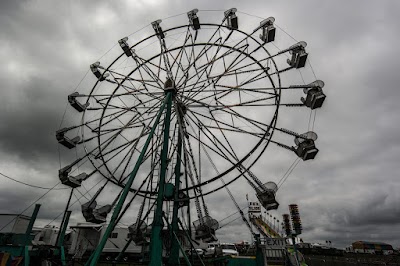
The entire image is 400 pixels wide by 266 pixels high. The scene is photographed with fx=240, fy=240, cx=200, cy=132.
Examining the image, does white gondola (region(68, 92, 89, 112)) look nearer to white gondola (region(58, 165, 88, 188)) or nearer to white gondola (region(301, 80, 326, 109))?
white gondola (region(58, 165, 88, 188))

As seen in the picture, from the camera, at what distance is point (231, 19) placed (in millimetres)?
14383

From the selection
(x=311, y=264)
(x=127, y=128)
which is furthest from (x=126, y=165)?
(x=311, y=264)

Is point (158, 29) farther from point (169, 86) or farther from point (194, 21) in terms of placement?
point (169, 86)

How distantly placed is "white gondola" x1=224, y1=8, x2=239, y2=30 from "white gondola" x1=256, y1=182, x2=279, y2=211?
930 cm

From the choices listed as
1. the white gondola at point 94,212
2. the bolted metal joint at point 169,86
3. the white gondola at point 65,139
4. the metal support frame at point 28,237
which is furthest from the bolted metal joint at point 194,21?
the metal support frame at point 28,237

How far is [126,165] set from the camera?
14.0 metres

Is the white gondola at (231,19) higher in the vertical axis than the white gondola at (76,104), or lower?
higher

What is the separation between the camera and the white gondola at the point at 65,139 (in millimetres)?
14984

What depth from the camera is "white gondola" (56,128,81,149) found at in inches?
590

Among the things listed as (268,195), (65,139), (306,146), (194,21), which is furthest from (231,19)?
(65,139)

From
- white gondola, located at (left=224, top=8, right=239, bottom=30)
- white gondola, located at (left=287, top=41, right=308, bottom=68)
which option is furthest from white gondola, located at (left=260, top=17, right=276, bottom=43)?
white gondola, located at (left=224, top=8, right=239, bottom=30)

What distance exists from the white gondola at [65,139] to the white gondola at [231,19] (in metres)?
11.7

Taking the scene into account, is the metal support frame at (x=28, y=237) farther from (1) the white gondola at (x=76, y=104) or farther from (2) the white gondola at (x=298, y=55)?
(2) the white gondola at (x=298, y=55)

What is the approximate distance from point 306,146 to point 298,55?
201 inches
